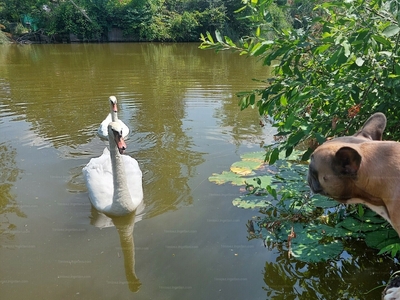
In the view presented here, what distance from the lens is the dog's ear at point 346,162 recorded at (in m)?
1.98

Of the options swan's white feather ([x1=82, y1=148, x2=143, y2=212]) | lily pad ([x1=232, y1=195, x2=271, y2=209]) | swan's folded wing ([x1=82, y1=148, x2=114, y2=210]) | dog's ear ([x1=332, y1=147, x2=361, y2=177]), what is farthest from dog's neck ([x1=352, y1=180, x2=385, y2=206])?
swan's folded wing ([x1=82, y1=148, x2=114, y2=210])

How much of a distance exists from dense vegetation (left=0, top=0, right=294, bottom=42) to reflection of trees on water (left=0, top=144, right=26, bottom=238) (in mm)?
32242

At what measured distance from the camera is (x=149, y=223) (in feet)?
16.1

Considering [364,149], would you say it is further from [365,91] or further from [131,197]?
[131,197]

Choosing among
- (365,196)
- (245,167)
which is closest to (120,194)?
(245,167)

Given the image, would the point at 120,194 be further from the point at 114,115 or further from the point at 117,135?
the point at 114,115

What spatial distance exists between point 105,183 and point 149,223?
3.41 ft

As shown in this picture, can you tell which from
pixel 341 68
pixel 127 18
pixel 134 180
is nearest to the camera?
pixel 341 68

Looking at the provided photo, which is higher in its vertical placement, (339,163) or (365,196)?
(339,163)

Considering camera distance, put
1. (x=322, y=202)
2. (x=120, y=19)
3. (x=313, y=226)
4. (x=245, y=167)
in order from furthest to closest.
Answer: (x=120, y=19) < (x=245, y=167) < (x=322, y=202) < (x=313, y=226)

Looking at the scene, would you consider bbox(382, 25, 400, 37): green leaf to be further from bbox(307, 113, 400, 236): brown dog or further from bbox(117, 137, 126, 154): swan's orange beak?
bbox(117, 137, 126, 154): swan's orange beak

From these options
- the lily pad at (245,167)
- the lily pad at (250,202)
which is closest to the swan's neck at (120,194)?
the lily pad at (250,202)

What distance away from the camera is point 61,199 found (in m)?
5.56

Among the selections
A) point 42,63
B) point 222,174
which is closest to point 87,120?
point 222,174
